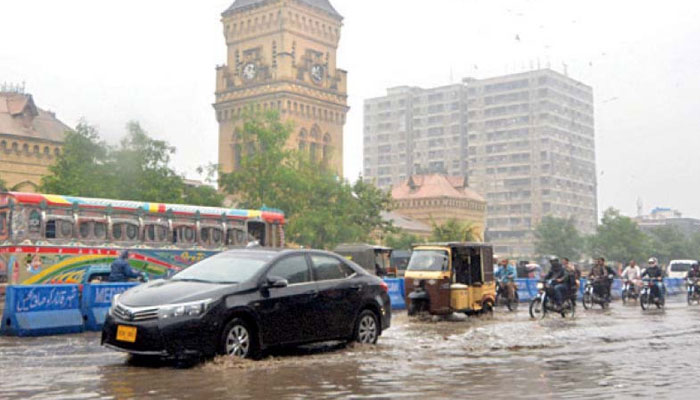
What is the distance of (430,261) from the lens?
67.4ft

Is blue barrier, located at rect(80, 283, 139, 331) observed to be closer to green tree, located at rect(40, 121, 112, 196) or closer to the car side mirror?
the car side mirror

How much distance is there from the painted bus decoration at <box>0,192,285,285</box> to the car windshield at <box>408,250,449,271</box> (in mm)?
6422

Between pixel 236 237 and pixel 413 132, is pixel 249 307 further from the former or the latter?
pixel 413 132

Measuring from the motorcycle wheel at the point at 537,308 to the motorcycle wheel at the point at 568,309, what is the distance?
1.67 ft

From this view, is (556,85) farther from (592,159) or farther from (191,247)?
(191,247)

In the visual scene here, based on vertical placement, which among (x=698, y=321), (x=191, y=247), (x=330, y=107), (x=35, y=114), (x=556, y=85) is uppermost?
(x=556, y=85)

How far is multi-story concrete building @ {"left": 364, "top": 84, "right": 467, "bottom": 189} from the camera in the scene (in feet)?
481

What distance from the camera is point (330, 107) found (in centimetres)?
9025

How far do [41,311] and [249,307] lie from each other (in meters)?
6.60

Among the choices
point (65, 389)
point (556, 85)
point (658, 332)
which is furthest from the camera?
point (556, 85)

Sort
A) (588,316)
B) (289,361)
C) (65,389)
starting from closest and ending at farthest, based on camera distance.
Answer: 1. (65,389)
2. (289,361)
3. (588,316)

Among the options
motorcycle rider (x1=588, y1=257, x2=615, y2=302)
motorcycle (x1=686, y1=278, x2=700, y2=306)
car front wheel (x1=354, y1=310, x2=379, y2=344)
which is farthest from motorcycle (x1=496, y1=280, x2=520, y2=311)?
car front wheel (x1=354, y1=310, x2=379, y2=344)

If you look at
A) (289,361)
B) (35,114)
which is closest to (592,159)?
(35,114)

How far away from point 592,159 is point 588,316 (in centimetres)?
13121
